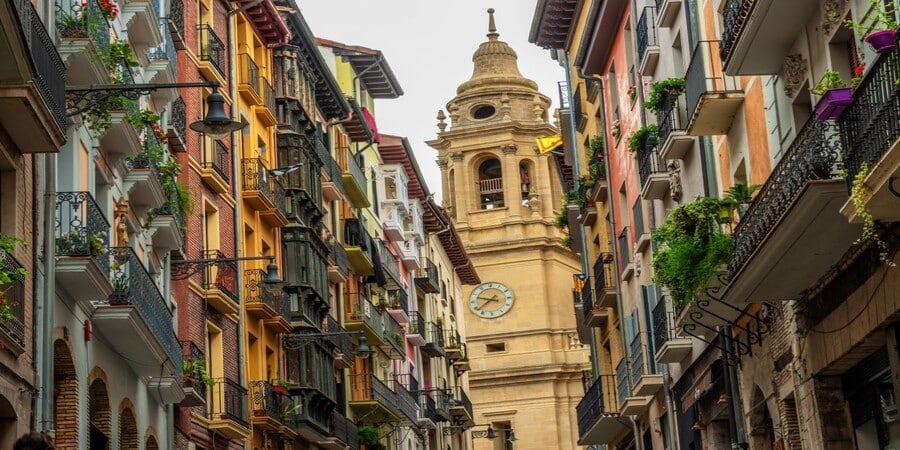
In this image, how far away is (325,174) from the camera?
51719mm

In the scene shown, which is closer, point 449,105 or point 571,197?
point 571,197

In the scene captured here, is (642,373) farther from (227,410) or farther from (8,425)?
(8,425)

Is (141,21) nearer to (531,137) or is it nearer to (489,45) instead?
(531,137)

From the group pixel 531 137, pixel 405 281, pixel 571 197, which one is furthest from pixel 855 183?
pixel 531 137

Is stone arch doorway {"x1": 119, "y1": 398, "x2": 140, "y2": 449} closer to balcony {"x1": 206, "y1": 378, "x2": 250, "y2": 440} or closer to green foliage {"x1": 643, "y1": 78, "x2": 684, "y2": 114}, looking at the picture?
balcony {"x1": 206, "y1": 378, "x2": 250, "y2": 440}

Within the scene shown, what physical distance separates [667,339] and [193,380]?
885 cm

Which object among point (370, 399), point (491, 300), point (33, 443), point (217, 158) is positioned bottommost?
point (33, 443)

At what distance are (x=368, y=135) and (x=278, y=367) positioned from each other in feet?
57.4

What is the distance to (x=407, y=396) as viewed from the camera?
61656 mm

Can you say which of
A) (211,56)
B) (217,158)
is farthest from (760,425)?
(211,56)

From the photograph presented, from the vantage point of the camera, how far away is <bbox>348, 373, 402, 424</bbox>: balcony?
53.6 metres

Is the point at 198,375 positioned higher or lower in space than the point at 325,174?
lower

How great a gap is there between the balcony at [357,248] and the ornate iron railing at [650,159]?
19.3 meters

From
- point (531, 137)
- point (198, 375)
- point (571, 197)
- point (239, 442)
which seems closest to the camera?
point (198, 375)
